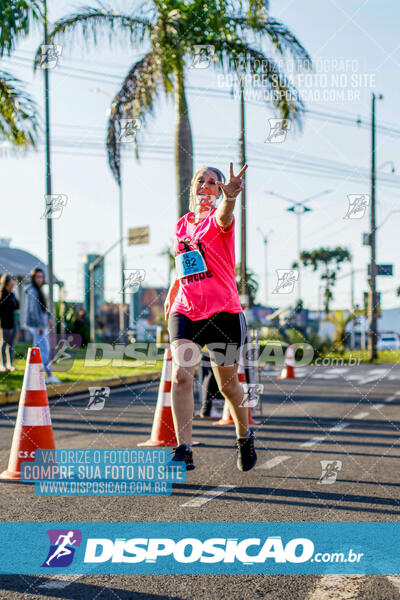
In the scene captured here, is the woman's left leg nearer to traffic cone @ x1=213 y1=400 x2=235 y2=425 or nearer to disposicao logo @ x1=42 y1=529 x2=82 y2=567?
disposicao logo @ x1=42 y1=529 x2=82 y2=567

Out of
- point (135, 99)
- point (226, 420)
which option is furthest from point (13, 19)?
point (226, 420)

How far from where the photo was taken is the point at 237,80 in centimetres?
1290

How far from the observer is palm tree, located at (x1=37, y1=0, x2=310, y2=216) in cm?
1288

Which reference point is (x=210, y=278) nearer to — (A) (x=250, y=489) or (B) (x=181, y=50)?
(A) (x=250, y=489)

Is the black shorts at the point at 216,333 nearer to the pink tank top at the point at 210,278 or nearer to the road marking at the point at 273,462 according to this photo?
the pink tank top at the point at 210,278

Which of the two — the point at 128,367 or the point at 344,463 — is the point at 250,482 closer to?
the point at 344,463

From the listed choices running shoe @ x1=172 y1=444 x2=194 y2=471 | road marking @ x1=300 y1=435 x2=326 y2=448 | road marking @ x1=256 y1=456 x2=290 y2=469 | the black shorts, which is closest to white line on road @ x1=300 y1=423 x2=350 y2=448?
road marking @ x1=300 y1=435 x2=326 y2=448

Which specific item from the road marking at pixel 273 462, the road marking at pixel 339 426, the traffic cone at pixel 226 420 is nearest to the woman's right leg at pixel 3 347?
the traffic cone at pixel 226 420

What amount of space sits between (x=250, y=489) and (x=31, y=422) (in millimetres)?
1610

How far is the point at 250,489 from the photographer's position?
468 cm

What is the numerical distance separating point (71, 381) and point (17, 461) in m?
7.39

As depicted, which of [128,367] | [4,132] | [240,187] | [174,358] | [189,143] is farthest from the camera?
[128,367]

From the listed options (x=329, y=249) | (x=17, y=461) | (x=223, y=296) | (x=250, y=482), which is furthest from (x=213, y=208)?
(x=329, y=249)

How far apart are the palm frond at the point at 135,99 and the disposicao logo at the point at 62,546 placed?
10147mm
